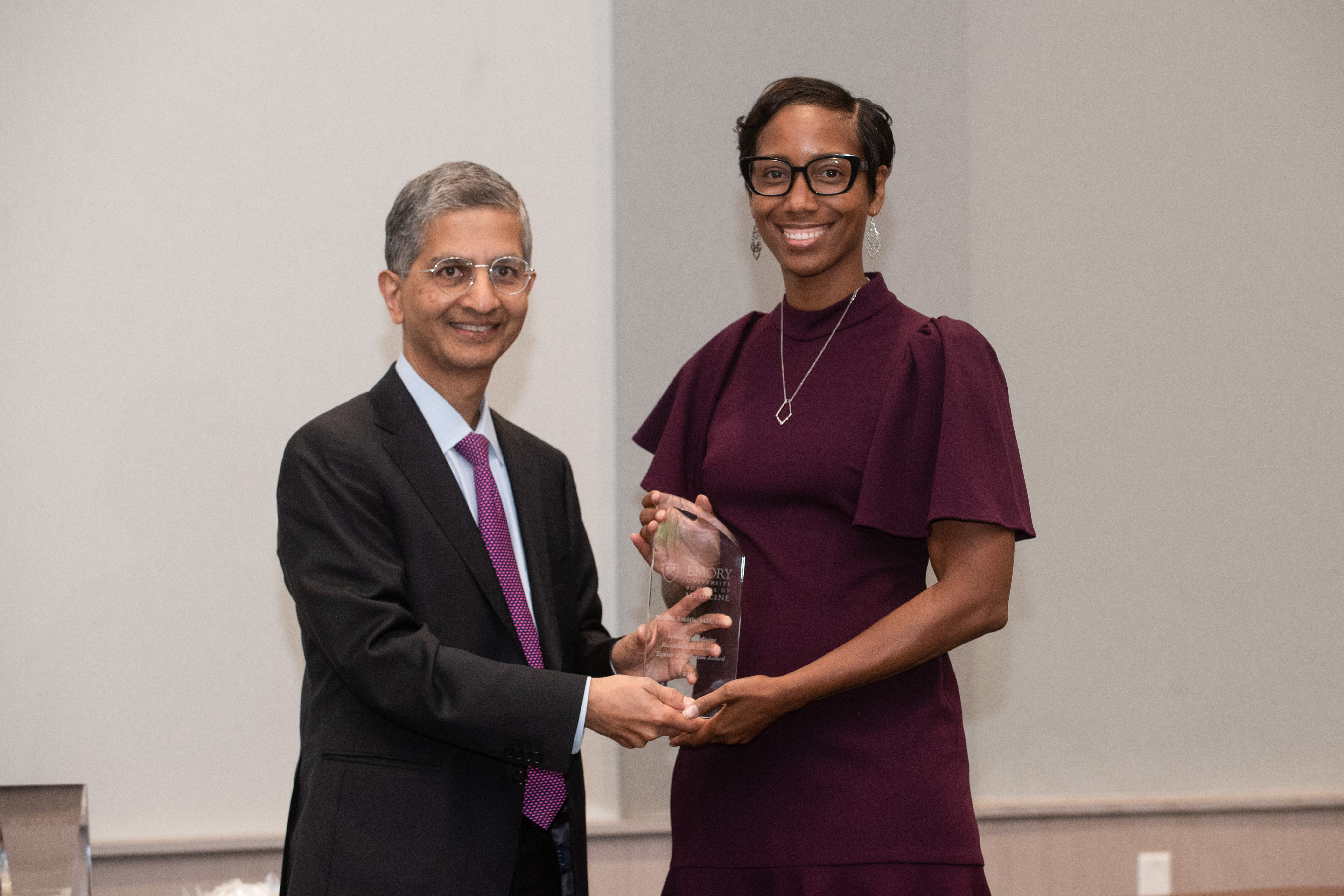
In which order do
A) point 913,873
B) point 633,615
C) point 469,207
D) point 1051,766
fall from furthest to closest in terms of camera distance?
point 1051,766, point 633,615, point 469,207, point 913,873

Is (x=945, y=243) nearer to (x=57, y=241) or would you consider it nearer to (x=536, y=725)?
(x=536, y=725)

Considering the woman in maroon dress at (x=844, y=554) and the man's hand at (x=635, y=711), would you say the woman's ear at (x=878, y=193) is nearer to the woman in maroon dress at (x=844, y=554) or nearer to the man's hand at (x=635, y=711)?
the woman in maroon dress at (x=844, y=554)

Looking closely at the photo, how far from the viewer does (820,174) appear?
1.98 m

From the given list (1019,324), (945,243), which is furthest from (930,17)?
(1019,324)

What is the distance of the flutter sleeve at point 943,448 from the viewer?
1.82 metres

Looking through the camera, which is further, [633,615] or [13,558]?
[633,615]

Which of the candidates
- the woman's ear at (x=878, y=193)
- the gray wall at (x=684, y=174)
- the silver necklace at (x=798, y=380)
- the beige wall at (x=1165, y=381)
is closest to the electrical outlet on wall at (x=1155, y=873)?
the beige wall at (x=1165, y=381)

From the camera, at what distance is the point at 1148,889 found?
3705 millimetres

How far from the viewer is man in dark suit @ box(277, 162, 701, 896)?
180 cm

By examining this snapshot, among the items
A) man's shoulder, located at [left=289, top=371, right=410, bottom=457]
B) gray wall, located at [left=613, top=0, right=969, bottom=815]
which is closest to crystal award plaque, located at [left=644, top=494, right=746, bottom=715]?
man's shoulder, located at [left=289, top=371, right=410, bottom=457]

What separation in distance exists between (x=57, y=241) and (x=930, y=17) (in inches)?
108

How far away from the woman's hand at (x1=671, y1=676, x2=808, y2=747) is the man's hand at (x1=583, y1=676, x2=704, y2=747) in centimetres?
4

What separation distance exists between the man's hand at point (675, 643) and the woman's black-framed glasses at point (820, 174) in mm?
703

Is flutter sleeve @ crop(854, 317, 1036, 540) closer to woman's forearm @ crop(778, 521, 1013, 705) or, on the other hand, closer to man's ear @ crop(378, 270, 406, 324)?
woman's forearm @ crop(778, 521, 1013, 705)
